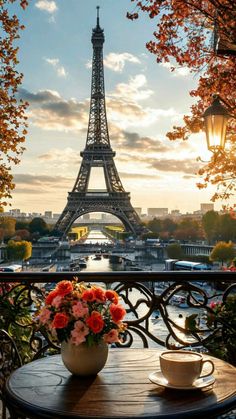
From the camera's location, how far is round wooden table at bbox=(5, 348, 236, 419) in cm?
222

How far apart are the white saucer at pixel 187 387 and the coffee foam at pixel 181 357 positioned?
109 mm

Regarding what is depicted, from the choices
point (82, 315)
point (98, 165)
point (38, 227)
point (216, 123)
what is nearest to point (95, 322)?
point (82, 315)

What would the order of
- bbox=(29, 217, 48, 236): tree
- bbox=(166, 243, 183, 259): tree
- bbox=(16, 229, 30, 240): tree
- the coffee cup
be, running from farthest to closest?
bbox=(29, 217, 48, 236): tree → bbox=(16, 229, 30, 240): tree → bbox=(166, 243, 183, 259): tree → the coffee cup

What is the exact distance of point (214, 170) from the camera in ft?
32.4

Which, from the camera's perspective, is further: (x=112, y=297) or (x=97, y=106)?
(x=97, y=106)

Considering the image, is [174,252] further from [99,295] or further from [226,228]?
[99,295]

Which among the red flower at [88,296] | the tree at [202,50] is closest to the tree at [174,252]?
the tree at [202,50]

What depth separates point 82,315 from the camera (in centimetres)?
262

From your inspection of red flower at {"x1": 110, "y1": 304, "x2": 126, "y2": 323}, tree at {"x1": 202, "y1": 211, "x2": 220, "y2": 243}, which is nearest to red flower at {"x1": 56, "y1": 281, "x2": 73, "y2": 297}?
red flower at {"x1": 110, "y1": 304, "x2": 126, "y2": 323}

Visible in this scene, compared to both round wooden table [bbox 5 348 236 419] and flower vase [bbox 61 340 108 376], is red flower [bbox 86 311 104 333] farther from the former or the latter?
round wooden table [bbox 5 348 236 419]

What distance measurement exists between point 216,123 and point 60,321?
2673mm

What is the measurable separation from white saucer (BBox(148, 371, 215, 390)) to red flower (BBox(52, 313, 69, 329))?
50 centimetres

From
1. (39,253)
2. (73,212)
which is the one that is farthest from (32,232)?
(73,212)

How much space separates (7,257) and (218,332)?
228 feet
